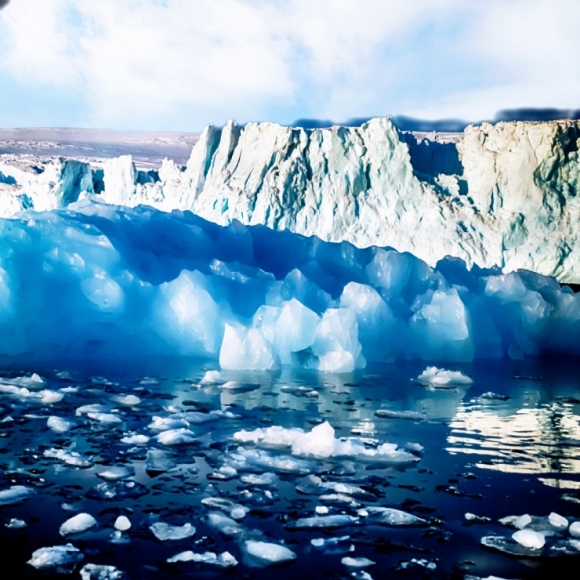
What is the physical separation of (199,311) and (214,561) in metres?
4.53

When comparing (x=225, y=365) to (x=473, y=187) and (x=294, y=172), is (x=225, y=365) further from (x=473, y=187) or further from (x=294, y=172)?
(x=473, y=187)

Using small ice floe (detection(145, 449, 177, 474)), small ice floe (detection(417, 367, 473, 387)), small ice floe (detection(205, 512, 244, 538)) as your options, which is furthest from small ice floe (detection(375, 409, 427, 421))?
small ice floe (detection(205, 512, 244, 538))

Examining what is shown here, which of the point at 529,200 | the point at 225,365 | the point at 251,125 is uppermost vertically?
the point at 251,125

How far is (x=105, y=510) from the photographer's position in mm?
2113

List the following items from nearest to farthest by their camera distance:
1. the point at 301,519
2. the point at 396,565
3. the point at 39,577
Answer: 1. the point at 39,577
2. the point at 396,565
3. the point at 301,519

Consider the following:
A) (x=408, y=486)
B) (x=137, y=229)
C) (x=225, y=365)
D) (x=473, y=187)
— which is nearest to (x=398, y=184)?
(x=473, y=187)

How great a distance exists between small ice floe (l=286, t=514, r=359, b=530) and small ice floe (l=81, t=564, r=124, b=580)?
1.84 feet

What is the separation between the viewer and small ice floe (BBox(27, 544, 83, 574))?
1.70 meters

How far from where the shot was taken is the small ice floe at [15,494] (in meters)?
2.15

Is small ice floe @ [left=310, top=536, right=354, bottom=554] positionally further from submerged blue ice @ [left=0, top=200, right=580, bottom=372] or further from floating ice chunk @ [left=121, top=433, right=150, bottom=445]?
submerged blue ice @ [left=0, top=200, right=580, bottom=372]

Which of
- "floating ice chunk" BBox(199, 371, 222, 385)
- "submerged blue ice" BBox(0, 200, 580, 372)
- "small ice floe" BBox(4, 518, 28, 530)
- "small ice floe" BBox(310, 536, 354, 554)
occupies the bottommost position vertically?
"floating ice chunk" BBox(199, 371, 222, 385)

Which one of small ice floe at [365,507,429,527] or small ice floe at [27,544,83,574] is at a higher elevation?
small ice floe at [365,507,429,527]

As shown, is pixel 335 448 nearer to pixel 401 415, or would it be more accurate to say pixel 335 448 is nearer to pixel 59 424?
pixel 401 415

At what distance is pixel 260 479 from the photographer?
8.16ft
